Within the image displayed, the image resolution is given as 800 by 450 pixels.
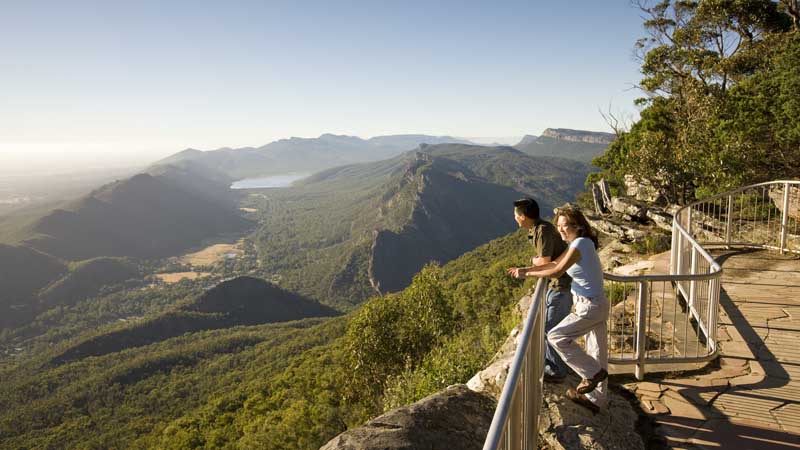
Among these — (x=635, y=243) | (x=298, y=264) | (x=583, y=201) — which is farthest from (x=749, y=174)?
(x=298, y=264)

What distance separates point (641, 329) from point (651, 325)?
81.0 inches

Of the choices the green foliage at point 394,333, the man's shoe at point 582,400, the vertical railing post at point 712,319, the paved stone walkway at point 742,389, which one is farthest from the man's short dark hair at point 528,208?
the green foliage at point 394,333

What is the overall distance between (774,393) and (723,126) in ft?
51.2

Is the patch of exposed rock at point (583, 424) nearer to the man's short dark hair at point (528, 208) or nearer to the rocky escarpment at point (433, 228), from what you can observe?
the man's short dark hair at point (528, 208)

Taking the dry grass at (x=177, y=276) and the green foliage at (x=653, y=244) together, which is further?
the dry grass at (x=177, y=276)

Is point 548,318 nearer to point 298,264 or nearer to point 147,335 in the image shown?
point 147,335

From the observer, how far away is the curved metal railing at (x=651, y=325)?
2.36 m

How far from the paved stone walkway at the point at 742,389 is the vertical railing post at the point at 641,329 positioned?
0.53ft

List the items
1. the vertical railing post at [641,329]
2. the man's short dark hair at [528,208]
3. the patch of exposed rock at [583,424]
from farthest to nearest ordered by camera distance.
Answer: the vertical railing post at [641,329]
the man's short dark hair at [528,208]
the patch of exposed rock at [583,424]

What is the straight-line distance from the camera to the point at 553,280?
4340 millimetres

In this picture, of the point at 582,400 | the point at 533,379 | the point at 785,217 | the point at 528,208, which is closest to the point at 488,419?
the point at 582,400

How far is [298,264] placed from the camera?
183125 millimetres

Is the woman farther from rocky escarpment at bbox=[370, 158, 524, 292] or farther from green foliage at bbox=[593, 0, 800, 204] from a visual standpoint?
rocky escarpment at bbox=[370, 158, 524, 292]

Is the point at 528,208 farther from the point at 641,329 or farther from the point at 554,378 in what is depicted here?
the point at 641,329
